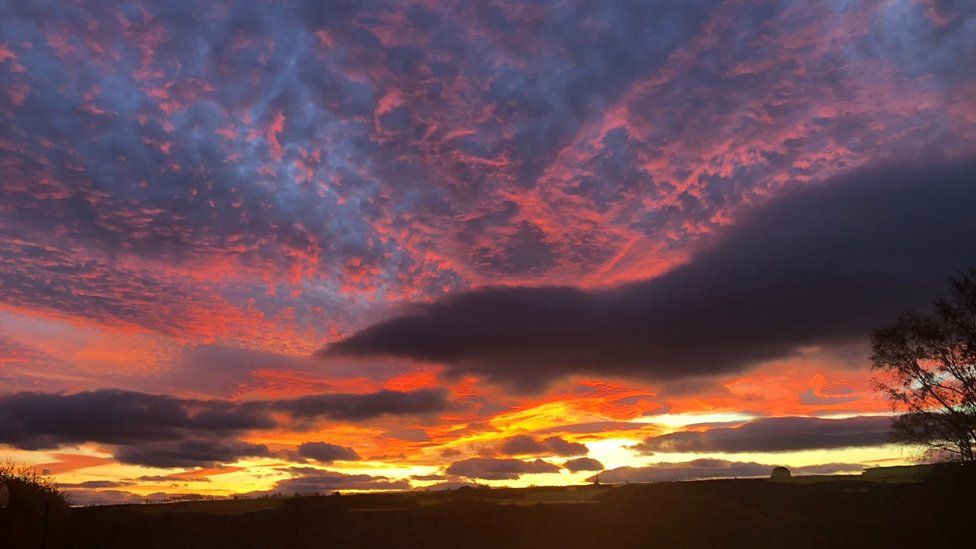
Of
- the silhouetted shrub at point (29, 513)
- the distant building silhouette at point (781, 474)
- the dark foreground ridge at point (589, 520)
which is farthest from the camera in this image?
the distant building silhouette at point (781, 474)

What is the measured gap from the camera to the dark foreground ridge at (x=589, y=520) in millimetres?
46875

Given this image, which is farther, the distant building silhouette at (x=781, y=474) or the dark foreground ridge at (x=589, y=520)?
the distant building silhouette at (x=781, y=474)

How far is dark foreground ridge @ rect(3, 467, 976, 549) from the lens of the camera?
46875 mm

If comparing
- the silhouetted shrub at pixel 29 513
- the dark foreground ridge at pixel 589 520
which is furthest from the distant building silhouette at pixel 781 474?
the silhouetted shrub at pixel 29 513

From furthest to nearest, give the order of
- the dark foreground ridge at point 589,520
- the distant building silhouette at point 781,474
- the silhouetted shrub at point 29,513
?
the distant building silhouette at point 781,474 → the dark foreground ridge at point 589,520 → the silhouetted shrub at point 29,513

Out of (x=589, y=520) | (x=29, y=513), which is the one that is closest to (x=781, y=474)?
(x=589, y=520)

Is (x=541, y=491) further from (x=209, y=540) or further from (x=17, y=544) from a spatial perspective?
(x=17, y=544)

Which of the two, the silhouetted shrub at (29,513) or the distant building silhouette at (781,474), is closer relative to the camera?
the silhouetted shrub at (29,513)

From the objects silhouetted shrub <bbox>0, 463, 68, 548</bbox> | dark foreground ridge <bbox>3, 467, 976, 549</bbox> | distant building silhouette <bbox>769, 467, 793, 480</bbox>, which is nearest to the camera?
silhouetted shrub <bbox>0, 463, 68, 548</bbox>

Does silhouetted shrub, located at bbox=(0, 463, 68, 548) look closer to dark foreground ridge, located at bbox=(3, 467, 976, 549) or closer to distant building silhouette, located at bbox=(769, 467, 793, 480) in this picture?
dark foreground ridge, located at bbox=(3, 467, 976, 549)

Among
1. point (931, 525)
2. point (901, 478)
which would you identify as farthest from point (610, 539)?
point (901, 478)

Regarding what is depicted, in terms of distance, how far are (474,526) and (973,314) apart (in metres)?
38.8

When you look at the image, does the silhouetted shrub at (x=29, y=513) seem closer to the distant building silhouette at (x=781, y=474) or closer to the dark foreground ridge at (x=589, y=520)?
the dark foreground ridge at (x=589, y=520)

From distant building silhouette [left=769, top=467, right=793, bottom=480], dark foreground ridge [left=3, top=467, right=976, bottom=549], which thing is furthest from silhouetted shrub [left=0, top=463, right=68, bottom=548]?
distant building silhouette [left=769, top=467, right=793, bottom=480]
